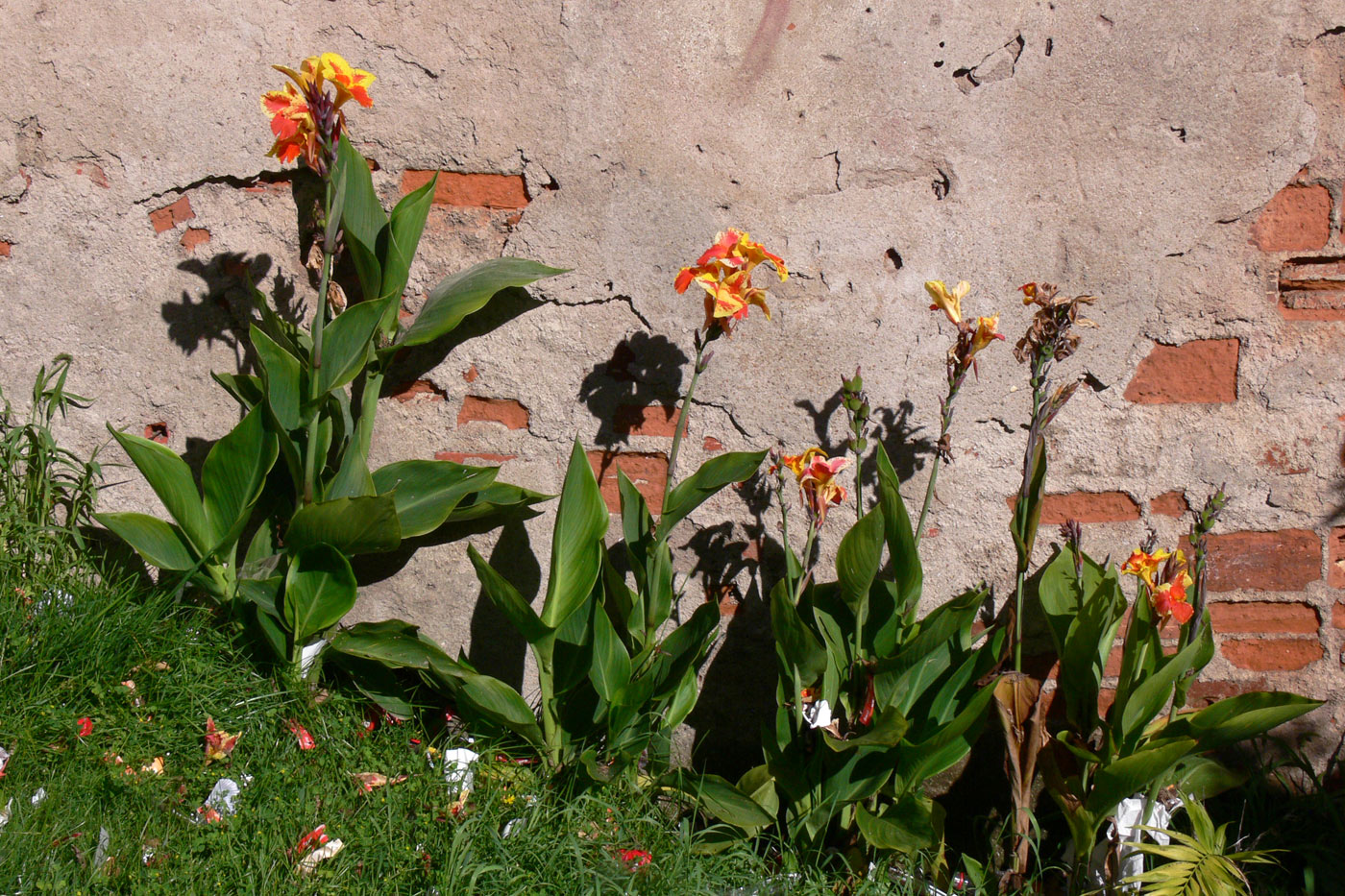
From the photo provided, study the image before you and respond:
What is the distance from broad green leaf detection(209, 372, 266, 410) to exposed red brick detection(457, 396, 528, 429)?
1.41ft

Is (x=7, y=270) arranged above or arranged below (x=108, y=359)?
above

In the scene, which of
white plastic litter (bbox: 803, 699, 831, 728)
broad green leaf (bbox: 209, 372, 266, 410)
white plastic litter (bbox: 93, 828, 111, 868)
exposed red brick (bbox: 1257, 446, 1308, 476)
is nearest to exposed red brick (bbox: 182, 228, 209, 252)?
broad green leaf (bbox: 209, 372, 266, 410)

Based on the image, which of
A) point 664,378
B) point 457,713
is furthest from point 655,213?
point 457,713

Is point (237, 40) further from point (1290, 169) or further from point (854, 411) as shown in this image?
point (1290, 169)

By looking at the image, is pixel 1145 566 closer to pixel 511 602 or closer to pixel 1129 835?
pixel 1129 835

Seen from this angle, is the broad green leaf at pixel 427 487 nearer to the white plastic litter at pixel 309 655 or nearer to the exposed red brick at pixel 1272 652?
the white plastic litter at pixel 309 655

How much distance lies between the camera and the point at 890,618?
1.90m

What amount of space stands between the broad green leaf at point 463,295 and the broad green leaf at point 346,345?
11 cm

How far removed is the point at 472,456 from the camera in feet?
6.91

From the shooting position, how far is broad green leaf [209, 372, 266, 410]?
1965mm

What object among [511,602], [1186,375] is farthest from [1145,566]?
[511,602]

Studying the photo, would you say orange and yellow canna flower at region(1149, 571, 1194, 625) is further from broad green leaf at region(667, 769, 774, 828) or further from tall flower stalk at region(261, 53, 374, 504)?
tall flower stalk at region(261, 53, 374, 504)

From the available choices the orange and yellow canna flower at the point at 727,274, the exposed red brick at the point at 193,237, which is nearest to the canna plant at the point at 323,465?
the exposed red brick at the point at 193,237

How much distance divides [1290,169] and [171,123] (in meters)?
2.44
